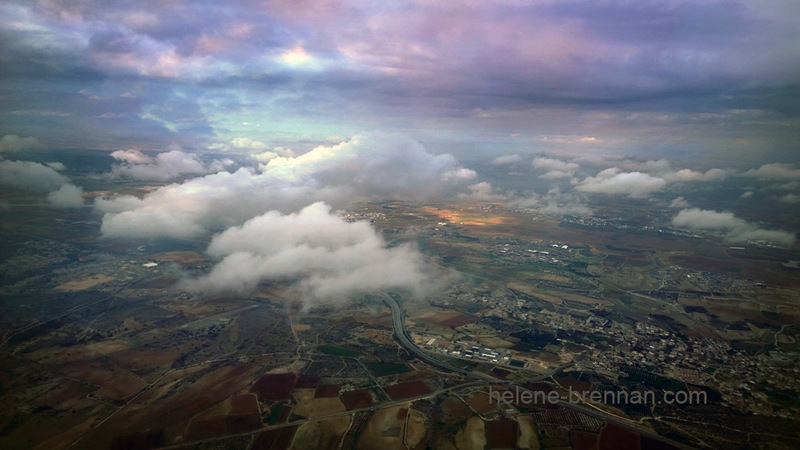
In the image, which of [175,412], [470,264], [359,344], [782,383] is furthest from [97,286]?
[782,383]

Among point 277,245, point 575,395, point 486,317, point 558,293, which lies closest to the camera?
point 575,395

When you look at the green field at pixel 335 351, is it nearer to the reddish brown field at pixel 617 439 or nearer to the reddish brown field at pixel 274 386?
the reddish brown field at pixel 274 386

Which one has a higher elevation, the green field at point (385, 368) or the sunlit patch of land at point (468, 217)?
the sunlit patch of land at point (468, 217)

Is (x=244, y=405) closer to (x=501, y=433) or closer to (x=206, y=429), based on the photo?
(x=206, y=429)

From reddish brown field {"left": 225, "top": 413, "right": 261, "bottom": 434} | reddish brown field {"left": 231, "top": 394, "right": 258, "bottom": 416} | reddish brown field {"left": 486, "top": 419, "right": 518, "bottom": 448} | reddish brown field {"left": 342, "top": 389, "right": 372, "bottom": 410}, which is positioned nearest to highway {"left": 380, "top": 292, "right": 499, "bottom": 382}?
reddish brown field {"left": 486, "top": 419, "right": 518, "bottom": 448}

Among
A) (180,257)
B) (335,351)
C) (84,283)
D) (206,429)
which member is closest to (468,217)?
(180,257)

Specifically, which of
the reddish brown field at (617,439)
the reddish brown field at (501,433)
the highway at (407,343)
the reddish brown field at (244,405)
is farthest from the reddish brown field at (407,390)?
the reddish brown field at (617,439)

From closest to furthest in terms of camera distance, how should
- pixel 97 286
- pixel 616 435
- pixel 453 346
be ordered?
pixel 616 435, pixel 453 346, pixel 97 286

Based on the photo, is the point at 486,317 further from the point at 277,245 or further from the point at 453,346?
the point at 277,245
